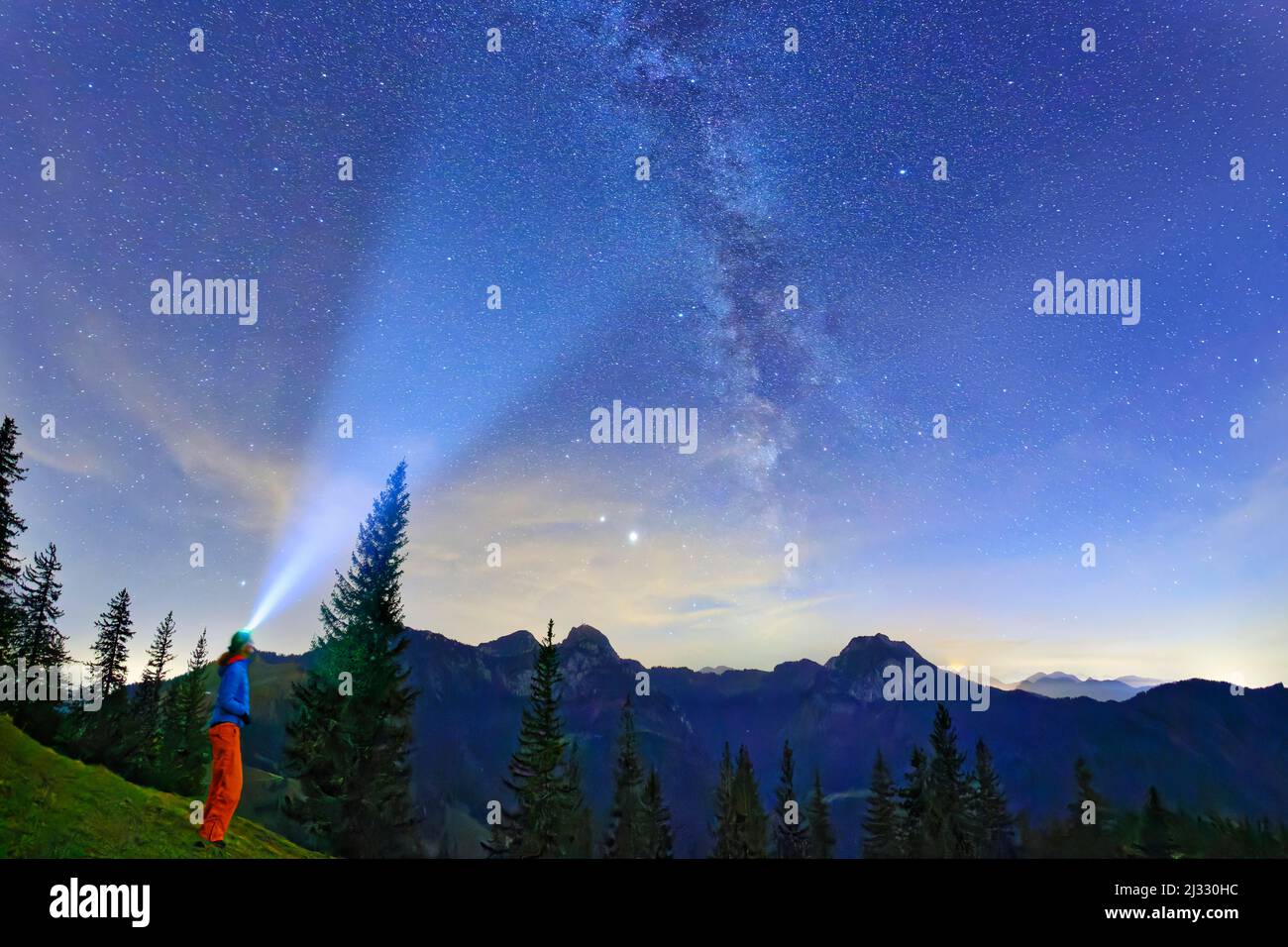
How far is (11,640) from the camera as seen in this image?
48.8m

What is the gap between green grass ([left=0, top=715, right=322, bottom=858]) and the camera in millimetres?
15484

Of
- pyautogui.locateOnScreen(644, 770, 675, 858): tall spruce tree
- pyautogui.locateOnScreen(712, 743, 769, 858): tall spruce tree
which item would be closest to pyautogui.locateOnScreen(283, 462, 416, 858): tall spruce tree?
pyautogui.locateOnScreen(644, 770, 675, 858): tall spruce tree

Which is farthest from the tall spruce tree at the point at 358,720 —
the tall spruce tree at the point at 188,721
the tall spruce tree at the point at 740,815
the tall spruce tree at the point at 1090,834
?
the tall spruce tree at the point at 1090,834

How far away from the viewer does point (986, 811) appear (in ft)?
226

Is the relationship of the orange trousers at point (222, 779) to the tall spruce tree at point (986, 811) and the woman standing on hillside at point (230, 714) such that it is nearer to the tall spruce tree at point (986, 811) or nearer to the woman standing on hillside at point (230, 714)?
the woman standing on hillside at point (230, 714)

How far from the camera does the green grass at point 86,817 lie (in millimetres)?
Answer: 15484

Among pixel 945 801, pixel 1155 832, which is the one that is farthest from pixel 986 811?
pixel 1155 832

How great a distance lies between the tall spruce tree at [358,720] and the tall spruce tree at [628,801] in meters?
33.5

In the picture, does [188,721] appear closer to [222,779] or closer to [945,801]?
[222,779]

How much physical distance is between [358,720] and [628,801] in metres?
Answer: 42.5
